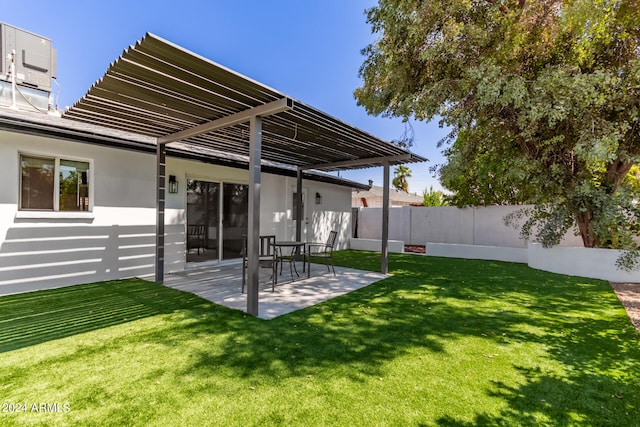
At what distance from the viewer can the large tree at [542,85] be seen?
18.9ft

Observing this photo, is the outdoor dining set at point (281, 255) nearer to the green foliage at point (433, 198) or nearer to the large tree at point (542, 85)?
the large tree at point (542, 85)

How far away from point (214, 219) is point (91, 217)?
2883 millimetres

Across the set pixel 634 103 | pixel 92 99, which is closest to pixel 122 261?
pixel 92 99

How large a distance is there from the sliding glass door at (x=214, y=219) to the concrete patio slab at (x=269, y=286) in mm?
491

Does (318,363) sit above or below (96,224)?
below

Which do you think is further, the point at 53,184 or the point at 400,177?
the point at 400,177

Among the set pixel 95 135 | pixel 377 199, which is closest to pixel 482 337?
pixel 95 135

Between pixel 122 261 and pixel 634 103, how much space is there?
1107cm

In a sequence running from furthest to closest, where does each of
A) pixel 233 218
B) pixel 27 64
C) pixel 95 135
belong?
pixel 233 218, pixel 27 64, pixel 95 135

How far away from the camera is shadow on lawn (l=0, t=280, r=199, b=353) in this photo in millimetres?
3863

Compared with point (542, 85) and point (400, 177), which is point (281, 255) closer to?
point (542, 85)

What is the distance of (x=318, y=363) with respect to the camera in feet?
10.5

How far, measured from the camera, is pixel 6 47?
741 cm

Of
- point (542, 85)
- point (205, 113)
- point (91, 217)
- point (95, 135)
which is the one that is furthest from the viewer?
point (91, 217)
